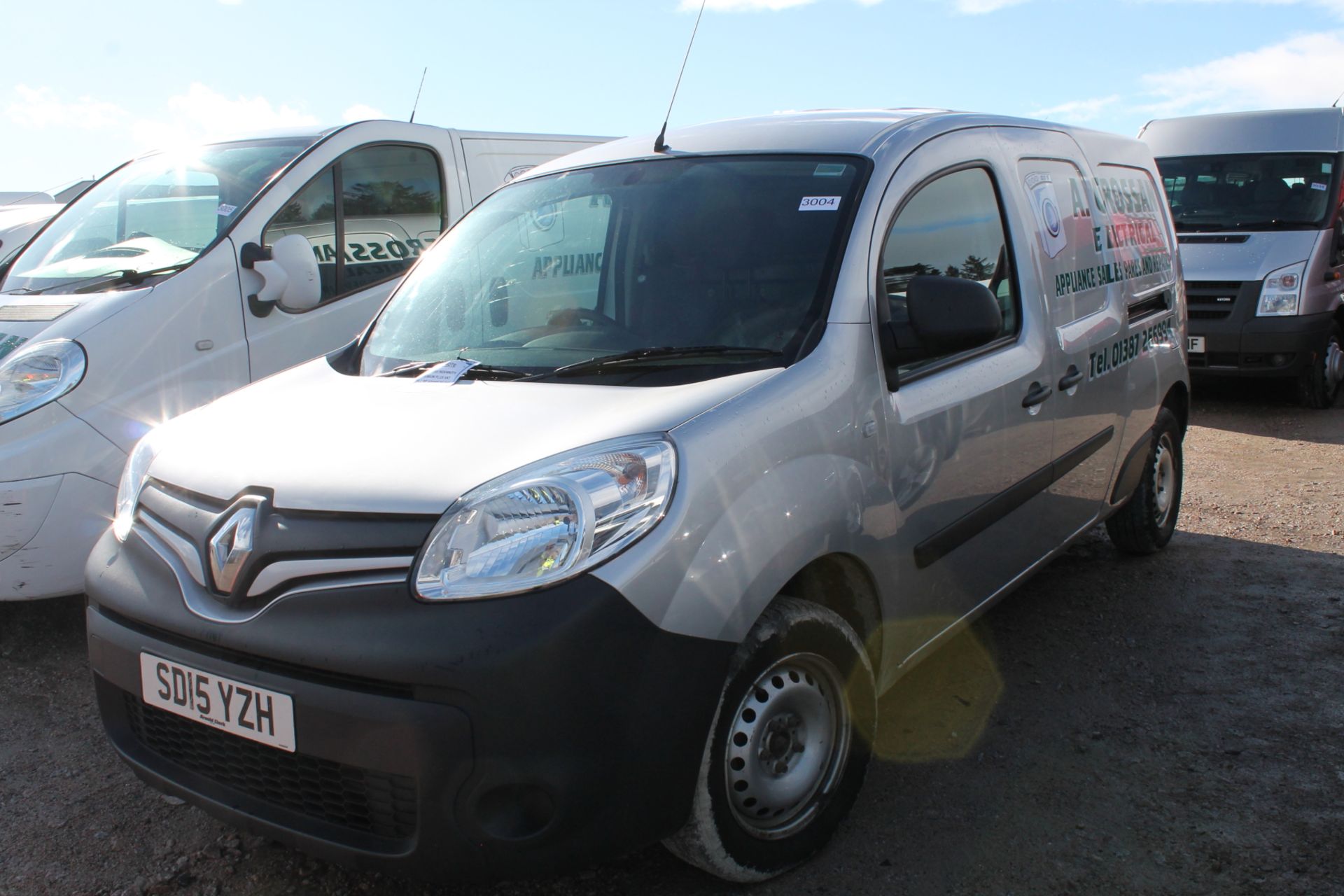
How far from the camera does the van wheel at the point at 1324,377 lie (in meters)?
8.91

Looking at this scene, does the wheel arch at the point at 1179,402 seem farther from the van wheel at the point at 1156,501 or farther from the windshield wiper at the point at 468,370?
the windshield wiper at the point at 468,370

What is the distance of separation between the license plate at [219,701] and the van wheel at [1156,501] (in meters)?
3.66

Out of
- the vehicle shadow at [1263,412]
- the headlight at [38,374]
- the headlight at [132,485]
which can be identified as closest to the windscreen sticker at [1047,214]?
the headlight at [132,485]

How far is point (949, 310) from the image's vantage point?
2.69 meters

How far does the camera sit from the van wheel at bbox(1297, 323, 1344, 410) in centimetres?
891

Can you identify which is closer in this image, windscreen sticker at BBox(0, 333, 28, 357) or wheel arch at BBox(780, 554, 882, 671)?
wheel arch at BBox(780, 554, 882, 671)

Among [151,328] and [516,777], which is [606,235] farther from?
[151,328]

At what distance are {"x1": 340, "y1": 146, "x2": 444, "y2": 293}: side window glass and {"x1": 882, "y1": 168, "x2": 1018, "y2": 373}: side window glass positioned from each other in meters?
2.76

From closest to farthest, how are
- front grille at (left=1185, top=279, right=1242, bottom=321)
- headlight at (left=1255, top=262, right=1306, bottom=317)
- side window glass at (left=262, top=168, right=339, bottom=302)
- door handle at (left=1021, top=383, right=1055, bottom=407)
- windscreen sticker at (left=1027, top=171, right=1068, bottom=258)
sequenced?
door handle at (left=1021, top=383, right=1055, bottom=407) → windscreen sticker at (left=1027, top=171, right=1068, bottom=258) → side window glass at (left=262, top=168, right=339, bottom=302) → headlight at (left=1255, top=262, right=1306, bottom=317) → front grille at (left=1185, top=279, right=1242, bottom=321)

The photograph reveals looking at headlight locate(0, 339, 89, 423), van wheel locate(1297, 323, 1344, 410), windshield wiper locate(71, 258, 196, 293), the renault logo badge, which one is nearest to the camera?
the renault logo badge

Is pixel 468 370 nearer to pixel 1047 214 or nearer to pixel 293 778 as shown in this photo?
pixel 293 778

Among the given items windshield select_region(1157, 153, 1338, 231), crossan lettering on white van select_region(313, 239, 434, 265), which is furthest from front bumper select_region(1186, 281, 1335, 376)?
crossan lettering on white van select_region(313, 239, 434, 265)

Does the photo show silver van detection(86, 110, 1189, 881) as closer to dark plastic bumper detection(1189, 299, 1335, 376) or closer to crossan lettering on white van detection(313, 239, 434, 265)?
crossan lettering on white van detection(313, 239, 434, 265)

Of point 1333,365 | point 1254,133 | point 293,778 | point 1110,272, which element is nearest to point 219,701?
point 293,778
